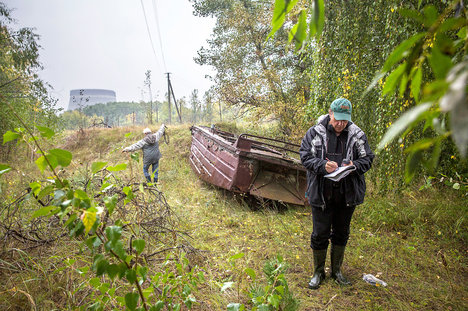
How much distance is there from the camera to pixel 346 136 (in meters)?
3.32

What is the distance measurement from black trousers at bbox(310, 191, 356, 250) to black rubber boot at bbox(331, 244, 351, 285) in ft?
0.25

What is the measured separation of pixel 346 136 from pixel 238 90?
9883 mm

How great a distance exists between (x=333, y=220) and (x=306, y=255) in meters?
1.01

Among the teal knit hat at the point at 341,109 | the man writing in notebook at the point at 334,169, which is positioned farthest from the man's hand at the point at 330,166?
the teal knit hat at the point at 341,109

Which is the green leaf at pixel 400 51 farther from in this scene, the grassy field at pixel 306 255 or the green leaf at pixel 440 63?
the grassy field at pixel 306 255

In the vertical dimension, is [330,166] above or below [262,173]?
above

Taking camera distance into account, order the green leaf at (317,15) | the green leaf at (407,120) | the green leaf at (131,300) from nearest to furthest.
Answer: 1. the green leaf at (407,120)
2. the green leaf at (317,15)
3. the green leaf at (131,300)

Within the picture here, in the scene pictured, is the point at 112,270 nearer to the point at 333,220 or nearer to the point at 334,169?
the point at 334,169

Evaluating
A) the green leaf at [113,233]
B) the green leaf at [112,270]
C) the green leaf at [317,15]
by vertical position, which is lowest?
the green leaf at [112,270]

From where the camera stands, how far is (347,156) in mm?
3238

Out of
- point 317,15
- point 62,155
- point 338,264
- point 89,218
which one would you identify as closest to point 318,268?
point 338,264

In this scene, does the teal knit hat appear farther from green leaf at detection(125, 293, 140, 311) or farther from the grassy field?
green leaf at detection(125, 293, 140, 311)

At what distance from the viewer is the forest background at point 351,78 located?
59 cm

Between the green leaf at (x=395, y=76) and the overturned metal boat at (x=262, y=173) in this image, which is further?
the overturned metal boat at (x=262, y=173)
